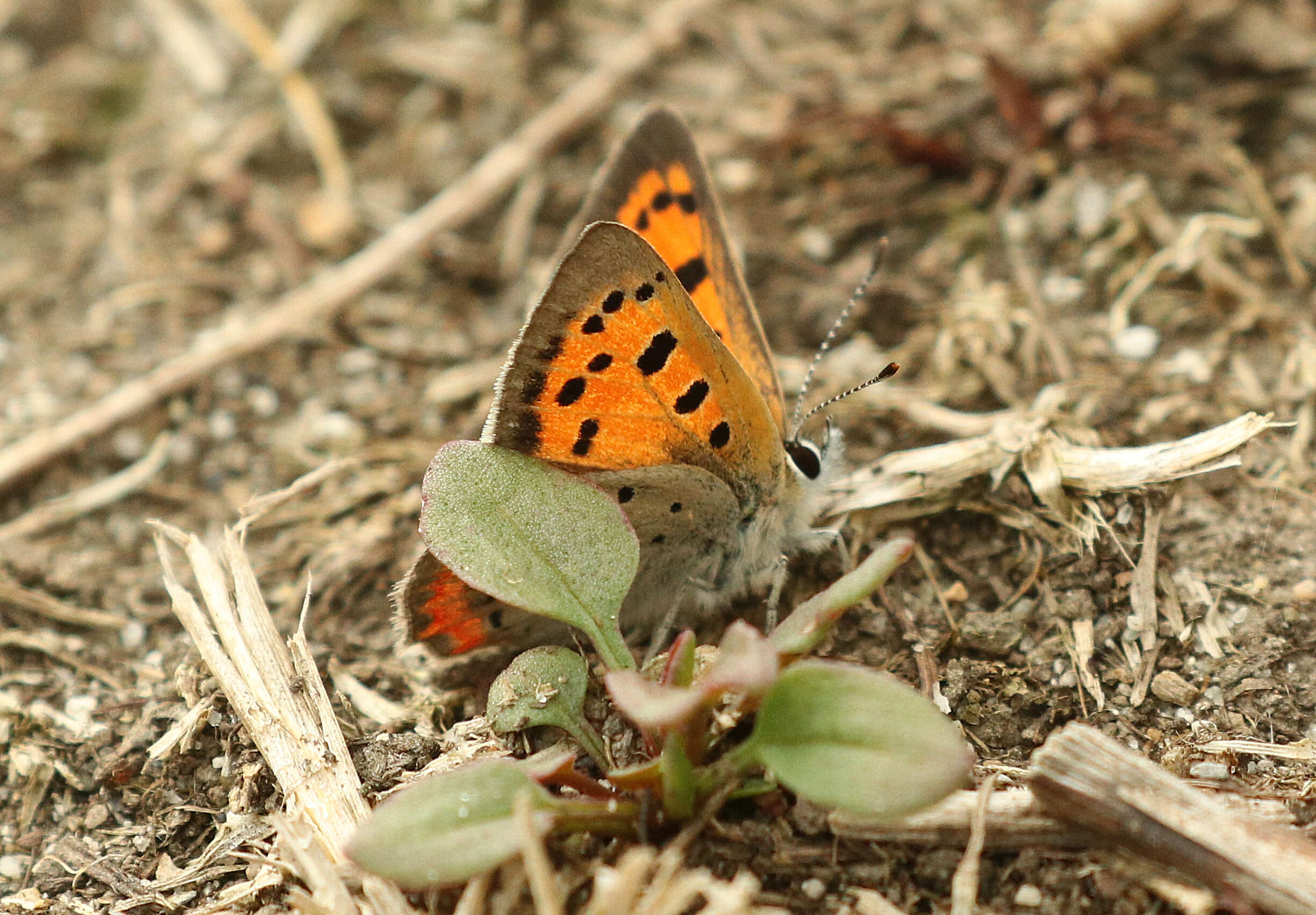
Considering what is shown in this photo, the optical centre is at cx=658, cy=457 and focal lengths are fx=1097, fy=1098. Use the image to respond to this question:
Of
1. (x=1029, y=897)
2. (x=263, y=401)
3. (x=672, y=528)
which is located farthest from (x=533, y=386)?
(x=263, y=401)

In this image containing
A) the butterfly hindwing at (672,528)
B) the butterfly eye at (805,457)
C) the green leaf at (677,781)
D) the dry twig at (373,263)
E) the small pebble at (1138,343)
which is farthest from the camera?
the dry twig at (373,263)

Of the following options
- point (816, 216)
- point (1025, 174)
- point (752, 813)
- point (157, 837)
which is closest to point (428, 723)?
point (157, 837)

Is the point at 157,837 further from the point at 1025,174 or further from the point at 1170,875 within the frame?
the point at 1025,174

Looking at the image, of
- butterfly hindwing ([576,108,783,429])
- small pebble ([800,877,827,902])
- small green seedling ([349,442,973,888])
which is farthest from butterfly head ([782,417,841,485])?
small pebble ([800,877,827,902])

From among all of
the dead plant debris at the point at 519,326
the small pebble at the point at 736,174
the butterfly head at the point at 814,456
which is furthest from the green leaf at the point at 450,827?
the small pebble at the point at 736,174

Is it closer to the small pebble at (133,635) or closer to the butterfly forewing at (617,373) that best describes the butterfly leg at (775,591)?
the butterfly forewing at (617,373)

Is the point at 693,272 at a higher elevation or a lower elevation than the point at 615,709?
higher

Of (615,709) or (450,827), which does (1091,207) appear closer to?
(615,709)
